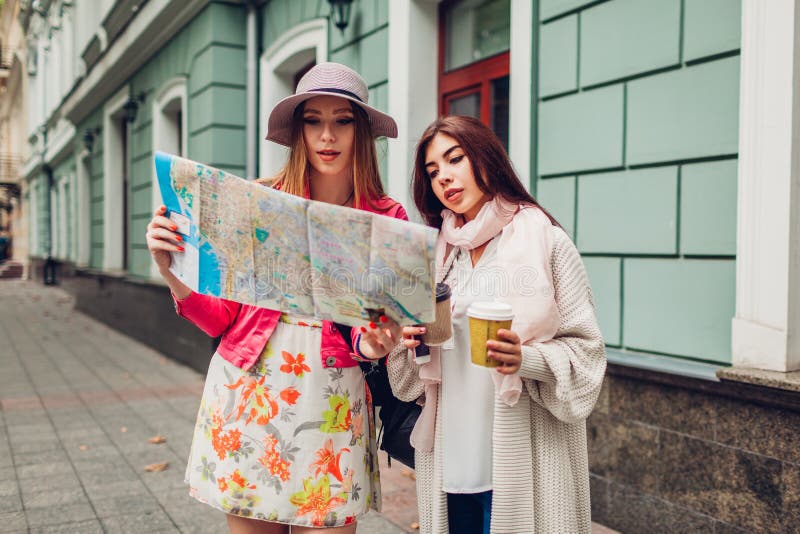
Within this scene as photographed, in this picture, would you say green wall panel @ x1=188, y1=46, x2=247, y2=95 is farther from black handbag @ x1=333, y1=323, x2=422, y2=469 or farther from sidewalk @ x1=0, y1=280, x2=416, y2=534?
black handbag @ x1=333, y1=323, x2=422, y2=469

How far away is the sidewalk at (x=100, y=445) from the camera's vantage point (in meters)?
3.67

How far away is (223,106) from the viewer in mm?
7488

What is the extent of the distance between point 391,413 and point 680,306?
1902 mm

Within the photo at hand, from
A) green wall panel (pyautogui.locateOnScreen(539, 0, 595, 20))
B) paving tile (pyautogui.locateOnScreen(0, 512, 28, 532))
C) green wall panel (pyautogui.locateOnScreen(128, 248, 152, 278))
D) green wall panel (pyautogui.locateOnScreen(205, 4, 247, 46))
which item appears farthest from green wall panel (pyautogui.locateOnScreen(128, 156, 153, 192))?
green wall panel (pyautogui.locateOnScreen(539, 0, 595, 20))

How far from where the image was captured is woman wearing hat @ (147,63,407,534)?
1.85 m

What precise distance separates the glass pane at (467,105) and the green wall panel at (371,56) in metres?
0.65

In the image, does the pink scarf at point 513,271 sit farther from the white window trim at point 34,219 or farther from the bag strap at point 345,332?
the white window trim at point 34,219

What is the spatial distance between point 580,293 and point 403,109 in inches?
142

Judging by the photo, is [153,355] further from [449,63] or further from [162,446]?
[449,63]

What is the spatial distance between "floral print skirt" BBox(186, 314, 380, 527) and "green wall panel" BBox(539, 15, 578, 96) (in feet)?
8.66

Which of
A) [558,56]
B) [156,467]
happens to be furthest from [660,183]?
[156,467]

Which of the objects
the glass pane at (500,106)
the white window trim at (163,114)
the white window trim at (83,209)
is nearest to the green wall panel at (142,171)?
the white window trim at (163,114)

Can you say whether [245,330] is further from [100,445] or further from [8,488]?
[100,445]

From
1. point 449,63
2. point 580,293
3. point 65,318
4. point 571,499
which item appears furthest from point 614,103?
point 65,318
